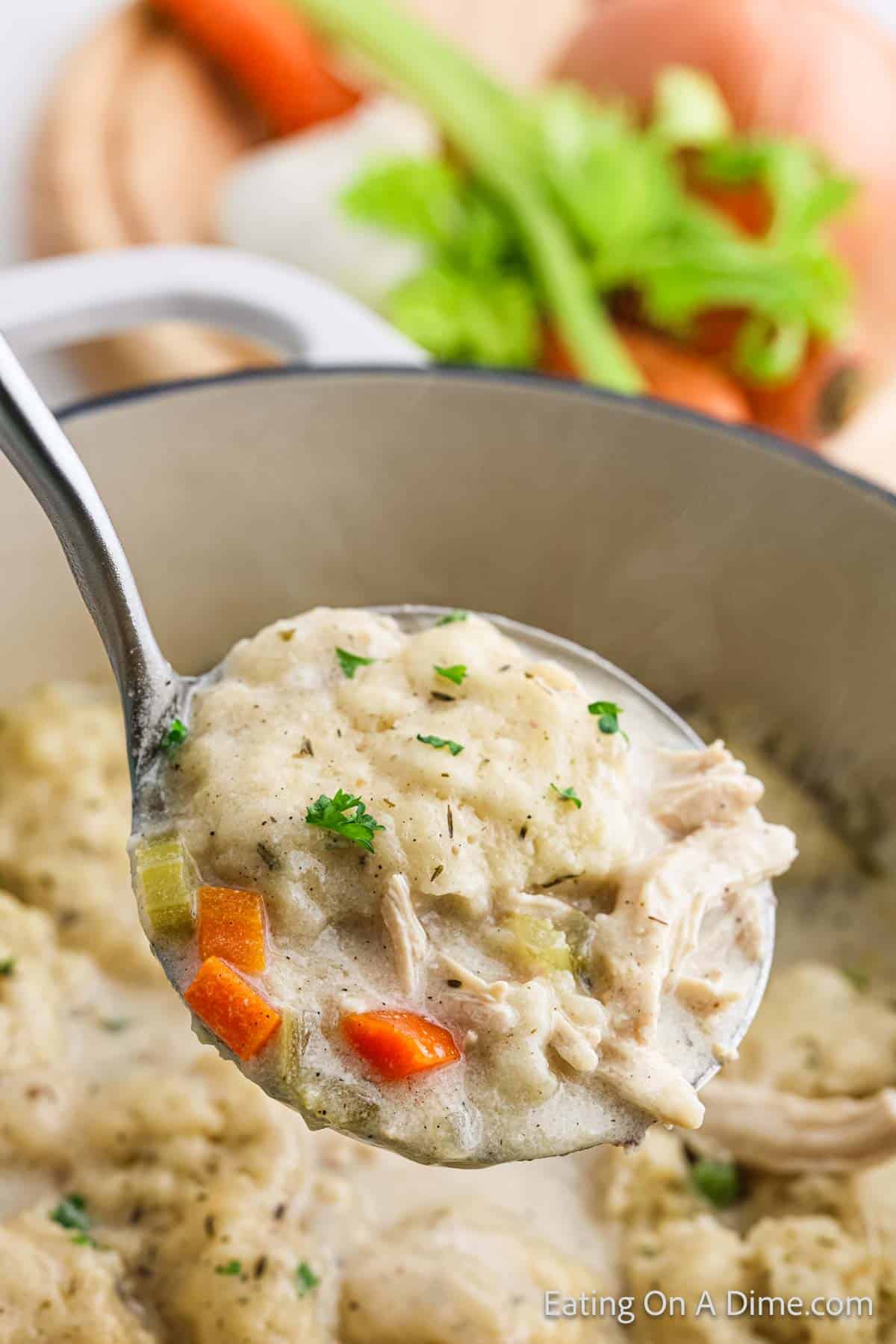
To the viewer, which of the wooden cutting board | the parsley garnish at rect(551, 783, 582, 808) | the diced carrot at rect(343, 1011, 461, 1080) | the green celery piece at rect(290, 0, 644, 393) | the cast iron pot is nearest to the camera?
the diced carrot at rect(343, 1011, 461, 1080)

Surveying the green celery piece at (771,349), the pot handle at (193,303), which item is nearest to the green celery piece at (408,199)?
the green celery piece at (771,349)

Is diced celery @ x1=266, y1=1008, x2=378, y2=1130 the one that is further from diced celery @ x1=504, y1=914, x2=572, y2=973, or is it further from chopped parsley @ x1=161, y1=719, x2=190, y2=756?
chopped parsley @ x1=161, y1=719, x2=190, y2=756

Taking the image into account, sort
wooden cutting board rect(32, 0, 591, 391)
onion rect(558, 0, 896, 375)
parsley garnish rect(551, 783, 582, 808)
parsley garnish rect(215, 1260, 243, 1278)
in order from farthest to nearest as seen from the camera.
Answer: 1. onion rect(558, 0, 896, 375)
2. wooden cutting board rect(32, 0, 591, 391)
3. parsley garnish rect(215, 1260, 243, 1278)
4. parsley garnish rect(551, 783, 582, 808)

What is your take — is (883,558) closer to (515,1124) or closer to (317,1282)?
(515,1124)

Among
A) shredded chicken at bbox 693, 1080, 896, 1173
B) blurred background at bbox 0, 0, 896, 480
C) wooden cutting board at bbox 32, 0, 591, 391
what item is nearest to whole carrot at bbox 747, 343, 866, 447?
blurred background at bbox 0, 0, 896, 480

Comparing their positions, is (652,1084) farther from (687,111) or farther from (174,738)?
(687,111)

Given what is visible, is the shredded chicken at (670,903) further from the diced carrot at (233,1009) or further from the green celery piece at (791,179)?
the green celery piece at (791,179)
